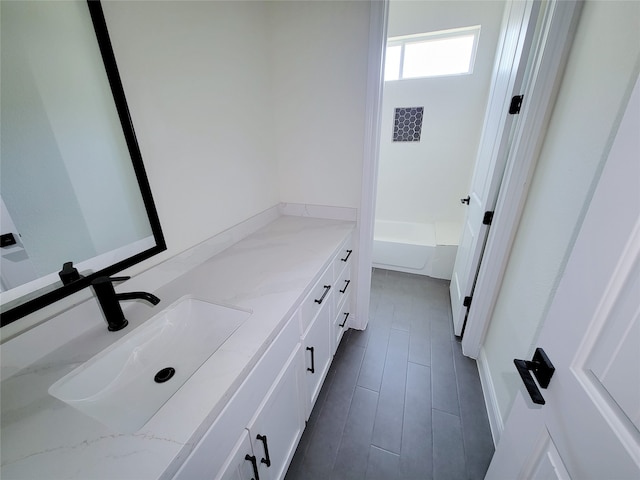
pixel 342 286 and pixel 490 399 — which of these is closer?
pixel 490 399

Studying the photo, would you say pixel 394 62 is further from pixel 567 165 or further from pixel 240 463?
pixel 240 463

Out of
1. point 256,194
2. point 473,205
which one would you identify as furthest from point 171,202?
point 473,205

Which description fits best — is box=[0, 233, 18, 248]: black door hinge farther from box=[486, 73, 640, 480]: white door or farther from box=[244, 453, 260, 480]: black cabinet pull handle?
box=[486, 73, 640, 480]: white door

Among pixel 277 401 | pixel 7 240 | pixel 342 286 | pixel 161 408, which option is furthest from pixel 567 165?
pixel 7 240

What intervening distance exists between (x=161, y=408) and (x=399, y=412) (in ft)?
4.29

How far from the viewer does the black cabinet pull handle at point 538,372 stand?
0.59 m

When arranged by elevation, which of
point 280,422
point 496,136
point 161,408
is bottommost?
point 280,422

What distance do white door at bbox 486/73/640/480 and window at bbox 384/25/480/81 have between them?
2.72m

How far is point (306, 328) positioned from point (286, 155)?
115cm

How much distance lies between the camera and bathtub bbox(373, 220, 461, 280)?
103 inches

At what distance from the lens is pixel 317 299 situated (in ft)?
3.99

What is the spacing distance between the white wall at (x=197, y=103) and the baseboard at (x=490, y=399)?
5.62 feet

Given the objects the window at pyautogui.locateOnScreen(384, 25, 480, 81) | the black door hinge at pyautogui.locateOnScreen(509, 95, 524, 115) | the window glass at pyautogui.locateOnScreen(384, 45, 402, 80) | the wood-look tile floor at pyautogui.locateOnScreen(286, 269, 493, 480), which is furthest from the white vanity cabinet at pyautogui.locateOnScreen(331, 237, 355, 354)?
the window glass at pyautogui.locateOnScreen(384, 45, 402, 80)

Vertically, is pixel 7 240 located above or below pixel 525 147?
below
